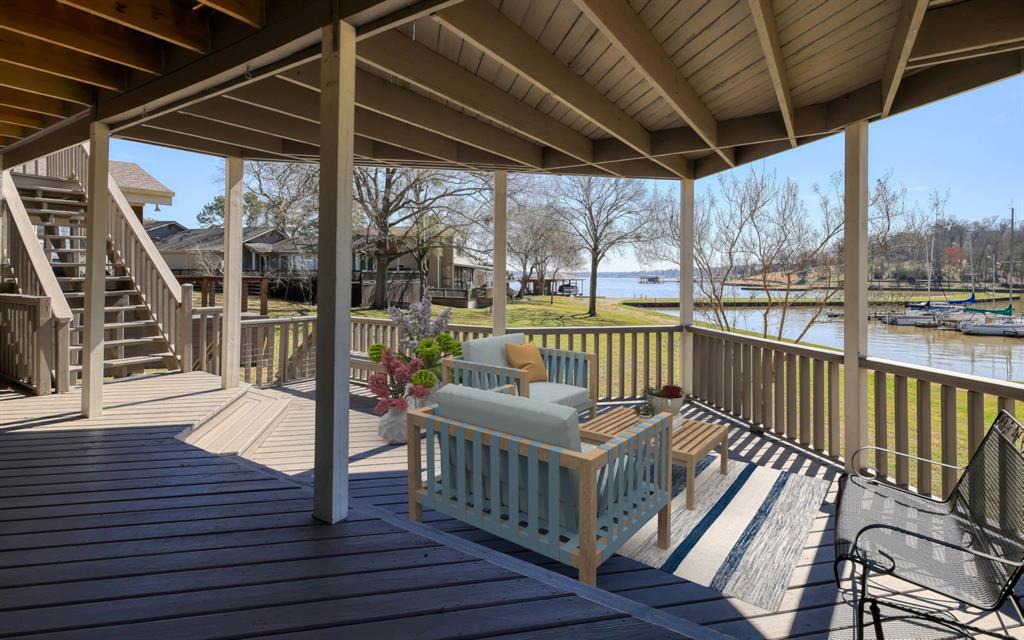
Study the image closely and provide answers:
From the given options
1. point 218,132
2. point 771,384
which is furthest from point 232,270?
point 771,384

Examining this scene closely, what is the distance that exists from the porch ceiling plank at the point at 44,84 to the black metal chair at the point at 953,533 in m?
5.24

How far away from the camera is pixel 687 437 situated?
11.8ft

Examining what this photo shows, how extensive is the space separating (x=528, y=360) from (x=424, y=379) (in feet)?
3.25

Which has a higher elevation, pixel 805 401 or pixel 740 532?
pixel 805 401

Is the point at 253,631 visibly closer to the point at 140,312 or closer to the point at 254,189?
the point at 140,312

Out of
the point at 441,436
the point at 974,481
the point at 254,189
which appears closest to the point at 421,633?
the point at 441,436

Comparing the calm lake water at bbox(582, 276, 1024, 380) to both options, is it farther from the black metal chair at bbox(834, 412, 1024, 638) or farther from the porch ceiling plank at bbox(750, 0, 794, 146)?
the porch ceiling plank at bbox(750, 0, 794, 146)

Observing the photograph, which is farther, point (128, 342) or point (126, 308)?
point (126, 308)

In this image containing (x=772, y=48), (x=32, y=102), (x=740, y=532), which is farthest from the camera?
(x=32, y=102)

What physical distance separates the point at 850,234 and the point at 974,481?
220 centimetres

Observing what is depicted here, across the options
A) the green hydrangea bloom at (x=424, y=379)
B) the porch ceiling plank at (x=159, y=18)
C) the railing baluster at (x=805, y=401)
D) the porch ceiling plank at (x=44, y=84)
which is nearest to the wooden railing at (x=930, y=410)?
the railing baluster at (x=805, y=401)

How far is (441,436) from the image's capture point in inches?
108

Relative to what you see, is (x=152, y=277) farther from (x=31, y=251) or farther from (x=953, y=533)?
(x=953, y=533)

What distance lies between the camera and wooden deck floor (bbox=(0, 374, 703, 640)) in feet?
5.66
